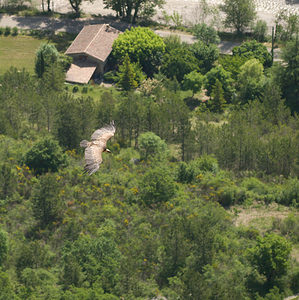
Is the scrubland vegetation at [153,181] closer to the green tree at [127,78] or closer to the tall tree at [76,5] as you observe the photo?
the green tree at [127,78]

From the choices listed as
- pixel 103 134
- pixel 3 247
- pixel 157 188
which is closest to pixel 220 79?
pixel 157 188

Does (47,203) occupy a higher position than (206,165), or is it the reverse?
(47,203)

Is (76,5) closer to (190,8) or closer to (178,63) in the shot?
(190,8)

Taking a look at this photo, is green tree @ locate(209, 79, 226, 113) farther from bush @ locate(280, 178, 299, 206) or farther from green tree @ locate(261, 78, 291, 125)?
bush @ locate(280, 178, 299, 206)

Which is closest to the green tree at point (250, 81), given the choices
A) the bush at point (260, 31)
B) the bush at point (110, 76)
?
the bush at point (260, 31)

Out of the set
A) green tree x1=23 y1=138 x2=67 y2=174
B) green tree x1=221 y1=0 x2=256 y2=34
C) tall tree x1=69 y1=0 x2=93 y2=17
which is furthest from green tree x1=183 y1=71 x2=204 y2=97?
tall tree x1=69 y1=0 x2=93 y2=17

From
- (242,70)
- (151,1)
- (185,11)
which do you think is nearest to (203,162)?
(242,70)
